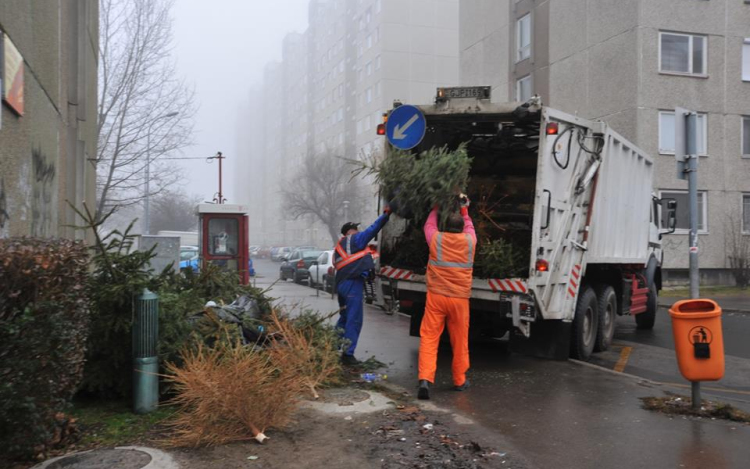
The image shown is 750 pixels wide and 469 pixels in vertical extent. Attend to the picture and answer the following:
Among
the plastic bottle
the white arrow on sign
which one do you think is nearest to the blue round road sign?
the white arrow on sign

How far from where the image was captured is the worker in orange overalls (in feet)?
19.4

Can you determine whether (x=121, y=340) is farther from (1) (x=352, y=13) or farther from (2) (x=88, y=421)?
(1) (x=352, y=13)

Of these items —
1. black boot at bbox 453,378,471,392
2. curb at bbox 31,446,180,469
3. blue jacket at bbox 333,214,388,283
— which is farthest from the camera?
blue jacket at bbox 333,214,388,283

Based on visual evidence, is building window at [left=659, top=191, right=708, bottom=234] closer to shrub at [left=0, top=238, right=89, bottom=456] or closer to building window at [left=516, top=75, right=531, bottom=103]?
building window at [left=516, top=75, right=531, bottom=103]

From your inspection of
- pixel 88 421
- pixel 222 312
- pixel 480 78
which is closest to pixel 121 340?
pixel 88 421

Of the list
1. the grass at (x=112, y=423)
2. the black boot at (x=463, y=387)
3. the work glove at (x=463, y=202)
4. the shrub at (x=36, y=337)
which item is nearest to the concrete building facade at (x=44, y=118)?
the grass at (x=112, y=423)

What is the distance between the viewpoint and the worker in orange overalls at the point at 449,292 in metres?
5.90

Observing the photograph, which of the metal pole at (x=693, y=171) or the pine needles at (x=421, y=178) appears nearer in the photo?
the pine needles at (x=421, y=178)

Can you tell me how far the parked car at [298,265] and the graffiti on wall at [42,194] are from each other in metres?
16.9

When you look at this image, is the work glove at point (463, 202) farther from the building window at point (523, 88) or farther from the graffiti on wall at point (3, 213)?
the building window at point (523, 88)

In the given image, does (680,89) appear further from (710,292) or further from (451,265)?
(451,265)

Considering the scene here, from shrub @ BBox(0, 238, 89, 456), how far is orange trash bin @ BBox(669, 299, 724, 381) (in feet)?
15.3

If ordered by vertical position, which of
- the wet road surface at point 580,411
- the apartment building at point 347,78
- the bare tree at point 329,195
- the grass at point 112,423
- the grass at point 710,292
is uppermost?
the apartment building at point 347,78

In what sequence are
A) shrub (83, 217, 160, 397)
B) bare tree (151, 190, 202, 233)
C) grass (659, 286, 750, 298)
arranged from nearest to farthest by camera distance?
shrub (83, 217, 160, 397), grass (659, 286, 750, 298), bare tree (151, 190, 202, 233)
